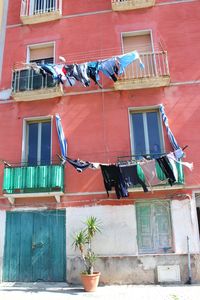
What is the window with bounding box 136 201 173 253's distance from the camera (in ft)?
32.6

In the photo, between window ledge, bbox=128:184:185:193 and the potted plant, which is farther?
window ledge, bbox=128:184:185:193

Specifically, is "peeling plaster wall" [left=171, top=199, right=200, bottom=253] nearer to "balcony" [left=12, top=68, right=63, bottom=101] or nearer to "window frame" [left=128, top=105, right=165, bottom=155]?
"window frame" [left=128, top=105, right=165, bottom=155]

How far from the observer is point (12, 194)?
1062 cm

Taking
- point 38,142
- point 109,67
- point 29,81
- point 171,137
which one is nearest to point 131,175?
point 171,137

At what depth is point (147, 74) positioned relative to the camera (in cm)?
1140

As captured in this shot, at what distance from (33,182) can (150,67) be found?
601 cm

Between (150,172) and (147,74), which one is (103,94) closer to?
(147,74)

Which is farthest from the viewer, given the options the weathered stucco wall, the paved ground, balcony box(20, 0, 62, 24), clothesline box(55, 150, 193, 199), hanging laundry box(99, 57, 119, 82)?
balcony box(20, 0, 62, 24)

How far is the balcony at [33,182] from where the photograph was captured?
34.4ft

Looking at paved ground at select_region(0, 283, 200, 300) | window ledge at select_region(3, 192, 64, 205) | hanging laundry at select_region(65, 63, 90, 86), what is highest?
hanging laundry at select_region(65, 63, 90, 86)

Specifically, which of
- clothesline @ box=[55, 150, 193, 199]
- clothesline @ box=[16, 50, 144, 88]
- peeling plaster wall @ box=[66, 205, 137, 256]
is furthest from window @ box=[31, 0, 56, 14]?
peeling plaster wall @ box=[66, 205, 137, 256]

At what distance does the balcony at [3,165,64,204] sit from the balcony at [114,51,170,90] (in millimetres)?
3893

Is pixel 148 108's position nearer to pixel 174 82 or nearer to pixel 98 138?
pixel 174 82

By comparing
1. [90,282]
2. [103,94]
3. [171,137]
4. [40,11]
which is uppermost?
[40,11]
